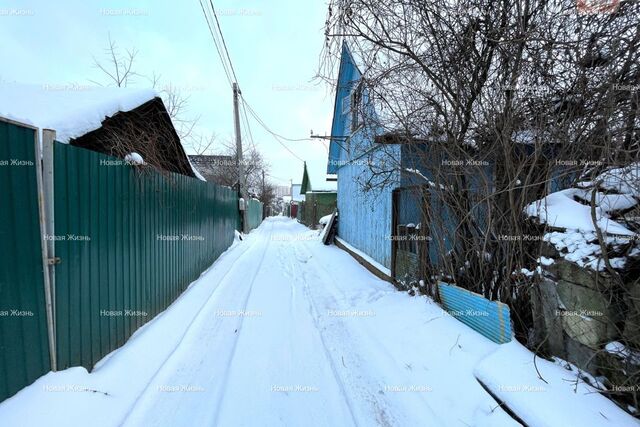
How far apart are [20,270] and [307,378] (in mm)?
2279

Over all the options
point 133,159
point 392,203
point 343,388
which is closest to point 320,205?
point 392,203

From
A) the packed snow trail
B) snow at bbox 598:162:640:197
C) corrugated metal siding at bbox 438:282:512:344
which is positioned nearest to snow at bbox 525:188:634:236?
snow at bbox 598:162:640:197

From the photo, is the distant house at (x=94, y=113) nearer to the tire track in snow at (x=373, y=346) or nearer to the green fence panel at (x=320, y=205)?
the tire track in snow at (x=373, y=346)

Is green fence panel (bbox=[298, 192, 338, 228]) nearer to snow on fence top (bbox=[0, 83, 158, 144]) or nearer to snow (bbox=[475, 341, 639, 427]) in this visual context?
snow on fence top (bbox=[0, 83, 158, 144])

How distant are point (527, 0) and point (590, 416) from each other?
11.9 ft

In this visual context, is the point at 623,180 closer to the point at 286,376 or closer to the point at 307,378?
the point at 307,378

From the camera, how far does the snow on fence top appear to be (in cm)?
288

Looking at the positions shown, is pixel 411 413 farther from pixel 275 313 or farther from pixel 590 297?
pixel 275 313

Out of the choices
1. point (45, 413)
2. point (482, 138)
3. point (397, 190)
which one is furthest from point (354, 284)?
point (45, 413)

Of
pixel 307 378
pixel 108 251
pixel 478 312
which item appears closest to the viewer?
pixel 307 378

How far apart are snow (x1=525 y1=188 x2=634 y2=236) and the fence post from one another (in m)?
4.04

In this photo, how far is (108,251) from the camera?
116 inches

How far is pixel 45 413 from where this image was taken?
1.90 m

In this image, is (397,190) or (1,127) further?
(397,190)
